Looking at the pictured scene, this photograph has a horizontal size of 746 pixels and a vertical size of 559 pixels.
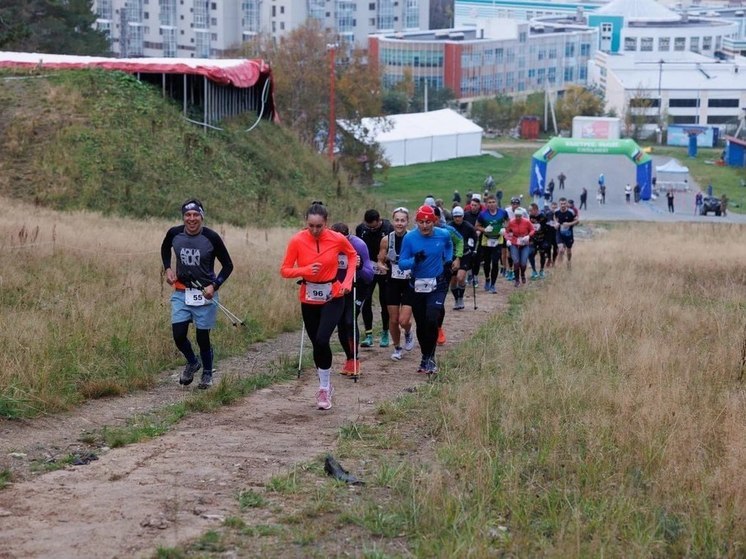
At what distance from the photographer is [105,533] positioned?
6.10 m

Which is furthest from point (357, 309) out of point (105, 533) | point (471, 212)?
point (471, 212)

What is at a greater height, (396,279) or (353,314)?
(396,279)

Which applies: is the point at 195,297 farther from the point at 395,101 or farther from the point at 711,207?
the point at 395,101

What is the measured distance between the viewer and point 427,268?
11.5 meters

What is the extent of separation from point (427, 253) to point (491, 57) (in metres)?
125

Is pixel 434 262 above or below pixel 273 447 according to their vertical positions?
above

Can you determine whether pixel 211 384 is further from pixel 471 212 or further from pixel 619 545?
pixel 471 212

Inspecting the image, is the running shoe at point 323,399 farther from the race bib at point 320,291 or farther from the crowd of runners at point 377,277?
the race bib at point 320,291

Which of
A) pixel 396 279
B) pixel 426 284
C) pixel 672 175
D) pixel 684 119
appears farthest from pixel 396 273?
pixel 684 119

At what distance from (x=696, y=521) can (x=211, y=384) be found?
5.51 metres

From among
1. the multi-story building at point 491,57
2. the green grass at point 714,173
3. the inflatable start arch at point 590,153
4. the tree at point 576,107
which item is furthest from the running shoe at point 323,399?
the multi-story building at point 491,57

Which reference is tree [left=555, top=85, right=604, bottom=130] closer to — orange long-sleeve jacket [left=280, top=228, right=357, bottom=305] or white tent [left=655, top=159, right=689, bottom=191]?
white tent [left=655, top=159, right=689, bottom=191]

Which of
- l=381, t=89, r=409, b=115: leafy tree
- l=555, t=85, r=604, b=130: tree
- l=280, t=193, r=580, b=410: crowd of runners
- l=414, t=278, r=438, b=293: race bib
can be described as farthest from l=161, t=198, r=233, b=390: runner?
A: l=555, t=85, r=604, b=130: tree

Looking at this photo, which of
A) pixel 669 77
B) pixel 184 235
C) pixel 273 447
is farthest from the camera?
pixel 669 77
